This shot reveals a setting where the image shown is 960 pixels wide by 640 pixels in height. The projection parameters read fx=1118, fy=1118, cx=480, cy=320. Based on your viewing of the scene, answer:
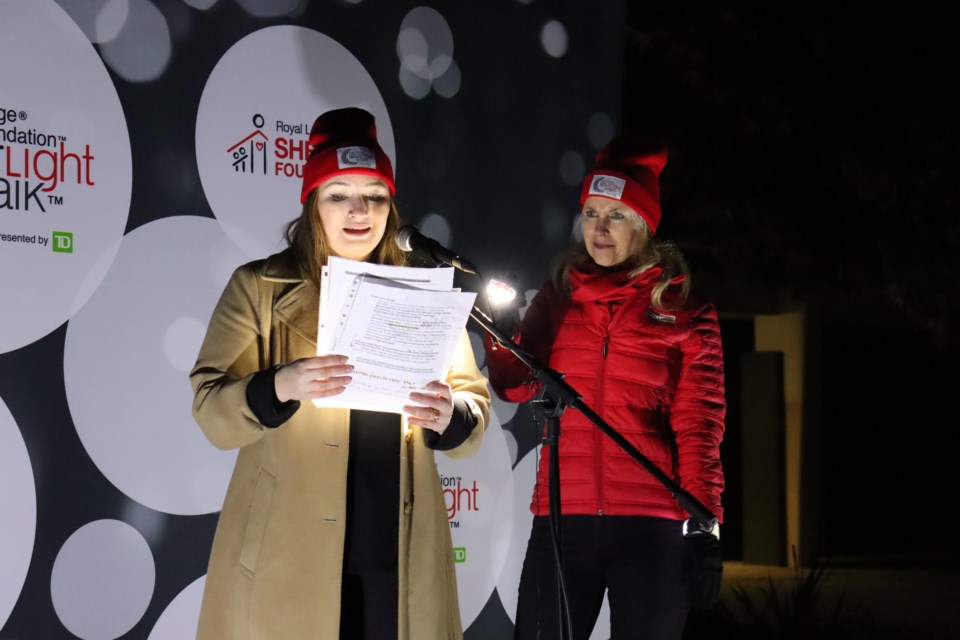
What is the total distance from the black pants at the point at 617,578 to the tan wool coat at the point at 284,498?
0.49 metres

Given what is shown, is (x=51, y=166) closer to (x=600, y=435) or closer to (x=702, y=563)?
(x=600, y=435)

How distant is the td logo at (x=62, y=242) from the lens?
3.54 m

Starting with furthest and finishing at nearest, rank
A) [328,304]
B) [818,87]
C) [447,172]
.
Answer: [818,87]
[447,172]
[328,304]

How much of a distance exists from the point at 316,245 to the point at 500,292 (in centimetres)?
50

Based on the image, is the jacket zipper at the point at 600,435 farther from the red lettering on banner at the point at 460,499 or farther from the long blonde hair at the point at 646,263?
the red lettering on banner at the point at 460,499

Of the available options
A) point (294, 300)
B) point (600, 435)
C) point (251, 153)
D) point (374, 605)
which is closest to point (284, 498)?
point (374, 605)

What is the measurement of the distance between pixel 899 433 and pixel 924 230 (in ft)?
15.0

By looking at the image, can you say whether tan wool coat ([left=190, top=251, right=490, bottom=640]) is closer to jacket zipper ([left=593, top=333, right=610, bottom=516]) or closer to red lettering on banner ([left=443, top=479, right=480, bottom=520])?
jacket zipper ([left=593, top=333, right=610, bottom=516])

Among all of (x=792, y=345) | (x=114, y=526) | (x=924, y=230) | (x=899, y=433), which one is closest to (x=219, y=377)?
(x=114, y=526)

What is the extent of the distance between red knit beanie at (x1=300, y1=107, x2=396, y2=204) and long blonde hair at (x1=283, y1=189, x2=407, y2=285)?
0.05 metres

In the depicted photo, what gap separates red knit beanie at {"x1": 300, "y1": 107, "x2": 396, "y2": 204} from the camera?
2822 mm

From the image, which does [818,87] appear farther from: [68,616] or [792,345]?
[68,616]

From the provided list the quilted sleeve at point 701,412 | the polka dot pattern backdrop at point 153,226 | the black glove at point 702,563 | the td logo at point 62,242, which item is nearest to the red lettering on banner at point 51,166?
the polka dot pattern backdrop at point 153,226

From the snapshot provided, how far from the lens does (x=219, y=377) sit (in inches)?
103
